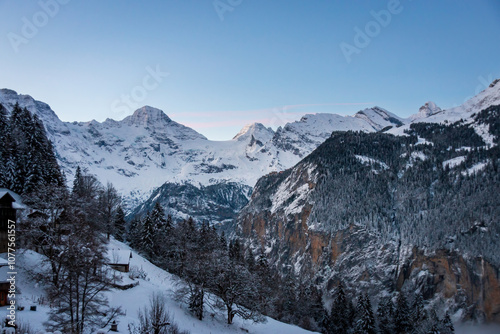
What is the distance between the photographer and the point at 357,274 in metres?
120

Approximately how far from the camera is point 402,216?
127 m

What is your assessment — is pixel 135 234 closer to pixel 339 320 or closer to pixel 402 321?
pixel 339 320

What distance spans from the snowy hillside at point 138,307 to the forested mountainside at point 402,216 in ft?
271

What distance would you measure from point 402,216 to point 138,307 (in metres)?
114

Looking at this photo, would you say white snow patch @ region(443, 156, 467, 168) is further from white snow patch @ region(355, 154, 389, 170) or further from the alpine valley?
white snow patch @ region(355, 154, 389, 170)

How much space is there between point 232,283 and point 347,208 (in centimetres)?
10570

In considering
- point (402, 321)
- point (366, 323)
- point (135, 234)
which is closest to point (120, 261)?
point (135, 234)

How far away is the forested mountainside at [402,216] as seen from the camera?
344ft

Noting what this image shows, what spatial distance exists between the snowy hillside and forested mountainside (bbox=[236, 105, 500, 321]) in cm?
8250

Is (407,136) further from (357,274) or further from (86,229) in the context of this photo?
(86,229)

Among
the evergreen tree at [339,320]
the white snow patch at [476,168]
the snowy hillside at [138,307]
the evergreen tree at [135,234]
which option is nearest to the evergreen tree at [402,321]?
the evergreen tree at [339,320]

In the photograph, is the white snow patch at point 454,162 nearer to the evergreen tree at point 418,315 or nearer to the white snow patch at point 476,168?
the white snow patch at point 476,168

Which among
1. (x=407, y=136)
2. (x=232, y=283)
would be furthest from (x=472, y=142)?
(x=232, y=283)

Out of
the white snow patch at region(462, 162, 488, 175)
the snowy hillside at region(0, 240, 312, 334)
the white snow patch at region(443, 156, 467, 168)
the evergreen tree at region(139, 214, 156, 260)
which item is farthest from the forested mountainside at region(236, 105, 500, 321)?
the snowy hillside at region(0, 240, 312, 334)
